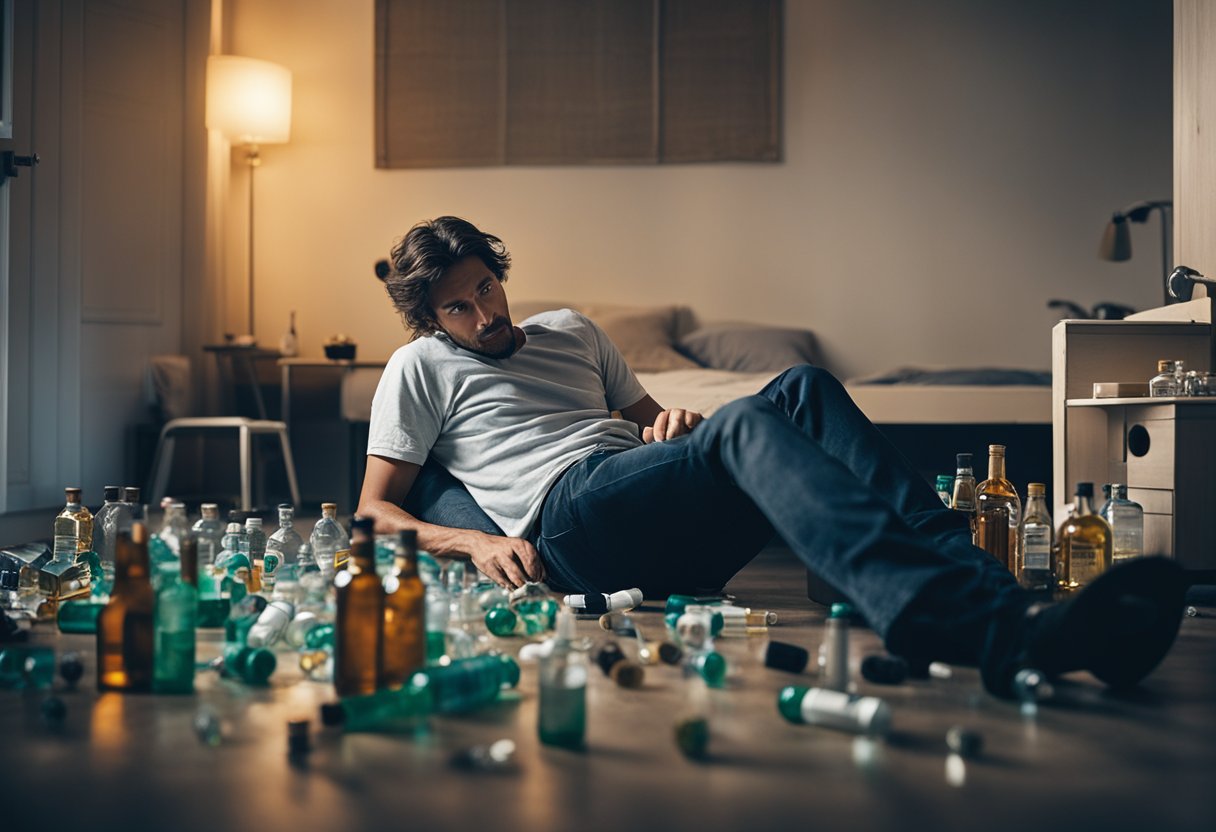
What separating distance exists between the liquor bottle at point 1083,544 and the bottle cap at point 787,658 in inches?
39.2

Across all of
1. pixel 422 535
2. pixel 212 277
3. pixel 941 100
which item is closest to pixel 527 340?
pixel 422 535

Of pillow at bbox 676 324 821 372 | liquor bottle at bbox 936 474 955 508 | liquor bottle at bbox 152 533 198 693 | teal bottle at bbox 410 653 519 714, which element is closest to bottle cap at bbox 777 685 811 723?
teal bottle at bbox 410 653 519 714

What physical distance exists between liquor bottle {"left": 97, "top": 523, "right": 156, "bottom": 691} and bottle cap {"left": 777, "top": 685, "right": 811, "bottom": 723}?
0.84 meters

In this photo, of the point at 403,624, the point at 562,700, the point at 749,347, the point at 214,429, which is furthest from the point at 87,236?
the point at 562,700

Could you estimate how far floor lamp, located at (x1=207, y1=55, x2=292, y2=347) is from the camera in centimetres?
542

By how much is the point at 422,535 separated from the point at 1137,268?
4.76 meters

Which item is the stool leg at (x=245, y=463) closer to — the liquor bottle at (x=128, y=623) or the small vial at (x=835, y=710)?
the liquor bottle at (x=128, y=623)

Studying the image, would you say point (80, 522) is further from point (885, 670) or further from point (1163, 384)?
point (1163, 384)

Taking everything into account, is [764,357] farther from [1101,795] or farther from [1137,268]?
[1101,795]

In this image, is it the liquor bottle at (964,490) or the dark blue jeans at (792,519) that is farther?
the liquor bottle at (964,490)

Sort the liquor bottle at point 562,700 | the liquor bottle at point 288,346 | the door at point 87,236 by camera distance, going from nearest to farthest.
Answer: the liquor bottle at point 562,700, the door at point 87,236, the liquor bottle at point 288,346

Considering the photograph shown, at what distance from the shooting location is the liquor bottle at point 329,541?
2576 millimetres

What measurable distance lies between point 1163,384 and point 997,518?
493mm

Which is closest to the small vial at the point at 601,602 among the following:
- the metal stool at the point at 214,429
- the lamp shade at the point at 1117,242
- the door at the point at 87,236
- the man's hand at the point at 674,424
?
the man's hand at the point at 674,424
